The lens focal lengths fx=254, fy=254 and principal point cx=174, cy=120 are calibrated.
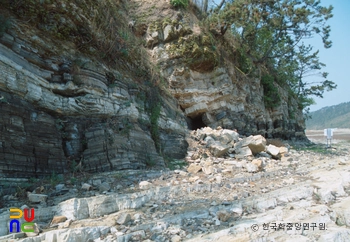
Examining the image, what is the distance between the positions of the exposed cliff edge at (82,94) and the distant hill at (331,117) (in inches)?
2935

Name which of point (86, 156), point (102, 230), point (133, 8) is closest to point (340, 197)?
point (102, 230)

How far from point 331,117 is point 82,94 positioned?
316 feet

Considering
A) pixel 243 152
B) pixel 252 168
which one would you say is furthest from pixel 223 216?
pixel 243 152

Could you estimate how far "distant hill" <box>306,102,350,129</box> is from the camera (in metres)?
74.0

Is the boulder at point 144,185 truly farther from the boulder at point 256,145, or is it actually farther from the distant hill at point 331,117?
the distant hill at point 331,117

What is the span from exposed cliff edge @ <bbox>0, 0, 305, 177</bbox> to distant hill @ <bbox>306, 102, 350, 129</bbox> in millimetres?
74537

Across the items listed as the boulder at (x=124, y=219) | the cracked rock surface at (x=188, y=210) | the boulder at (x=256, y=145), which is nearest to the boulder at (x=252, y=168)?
the cracked rock surface at (x=188, y=210)

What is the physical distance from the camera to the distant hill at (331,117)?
74.0 metres

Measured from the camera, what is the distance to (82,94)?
5.62 metres

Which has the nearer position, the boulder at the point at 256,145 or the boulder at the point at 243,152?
the boulder at the point at 243,152

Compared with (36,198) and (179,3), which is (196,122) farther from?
(36,198)

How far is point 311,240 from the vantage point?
9.10 feet

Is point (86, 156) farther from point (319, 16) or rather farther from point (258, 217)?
point (319, 16)

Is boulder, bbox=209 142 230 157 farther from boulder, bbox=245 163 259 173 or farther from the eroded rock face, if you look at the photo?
the eroded rock face
